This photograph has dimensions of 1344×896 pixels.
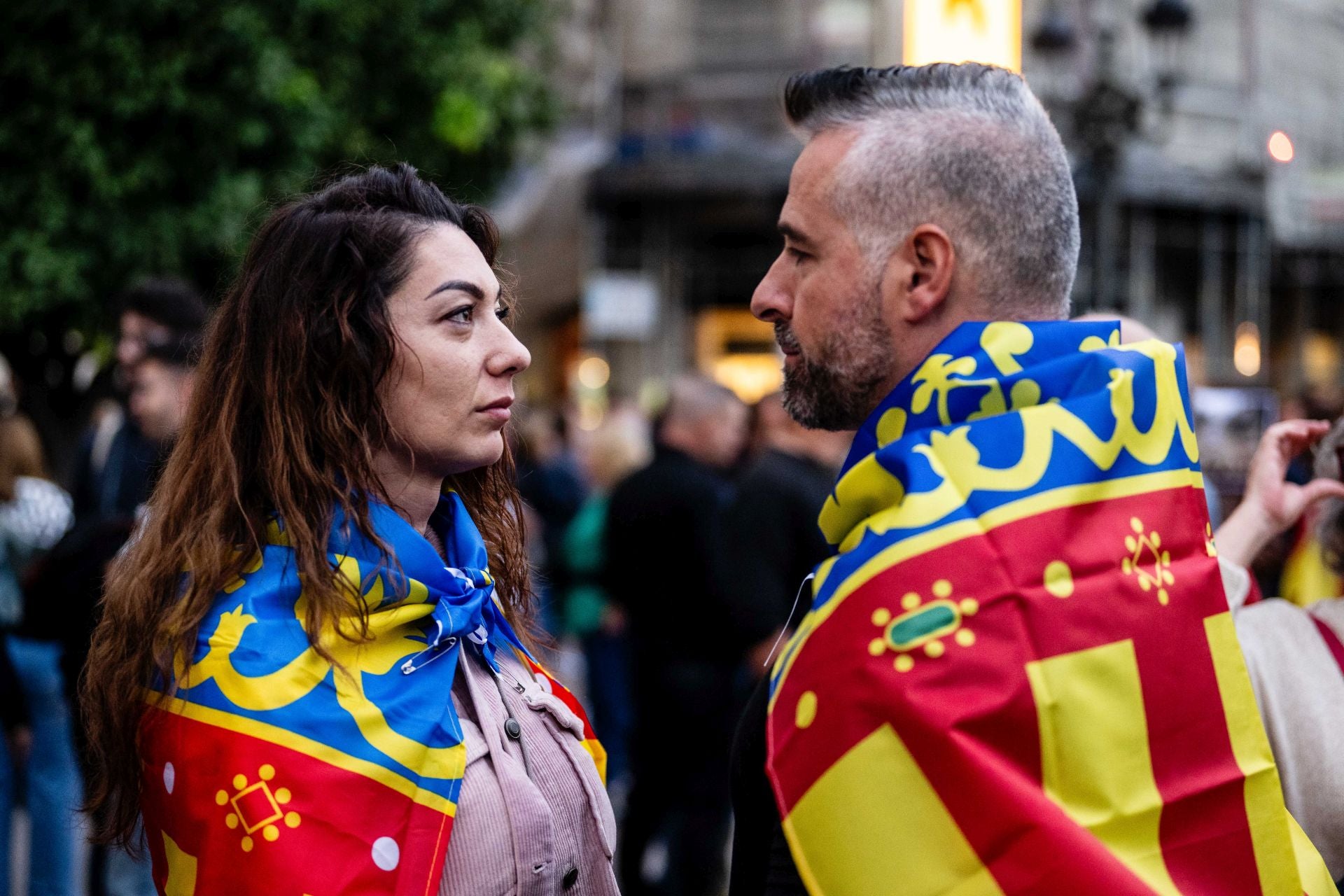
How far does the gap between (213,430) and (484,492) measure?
0.58 m

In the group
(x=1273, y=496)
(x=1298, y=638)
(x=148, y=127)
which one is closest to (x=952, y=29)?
(x=1273, y=496)

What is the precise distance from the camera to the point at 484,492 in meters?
2.67

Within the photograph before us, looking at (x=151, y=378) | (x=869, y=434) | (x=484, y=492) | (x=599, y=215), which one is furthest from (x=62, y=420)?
A: (x=599, y=215)

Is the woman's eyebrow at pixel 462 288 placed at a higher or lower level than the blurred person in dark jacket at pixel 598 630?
higher

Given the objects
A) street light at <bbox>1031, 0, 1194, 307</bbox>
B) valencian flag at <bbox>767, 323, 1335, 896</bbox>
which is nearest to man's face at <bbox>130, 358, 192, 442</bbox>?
valencian flag at <bbox>767, 323, 1335, 896</bbox>

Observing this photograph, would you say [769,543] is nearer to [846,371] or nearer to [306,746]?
[846,371]

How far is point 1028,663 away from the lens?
165cm

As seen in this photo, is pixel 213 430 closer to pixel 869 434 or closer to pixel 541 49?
pixel 869 434

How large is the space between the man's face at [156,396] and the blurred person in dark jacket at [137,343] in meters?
0.05

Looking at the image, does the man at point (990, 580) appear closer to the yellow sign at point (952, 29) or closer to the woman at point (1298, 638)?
the woman at point (1298, 638)

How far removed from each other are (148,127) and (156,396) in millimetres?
5518

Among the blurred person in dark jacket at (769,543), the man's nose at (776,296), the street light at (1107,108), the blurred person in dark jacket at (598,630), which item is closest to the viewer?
the man's nose at (776,296)

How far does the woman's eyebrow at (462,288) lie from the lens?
7.36 ft

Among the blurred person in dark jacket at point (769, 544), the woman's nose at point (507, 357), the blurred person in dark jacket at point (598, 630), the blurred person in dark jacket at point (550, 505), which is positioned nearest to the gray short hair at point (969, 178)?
the woman's nose at point (507, 357)
